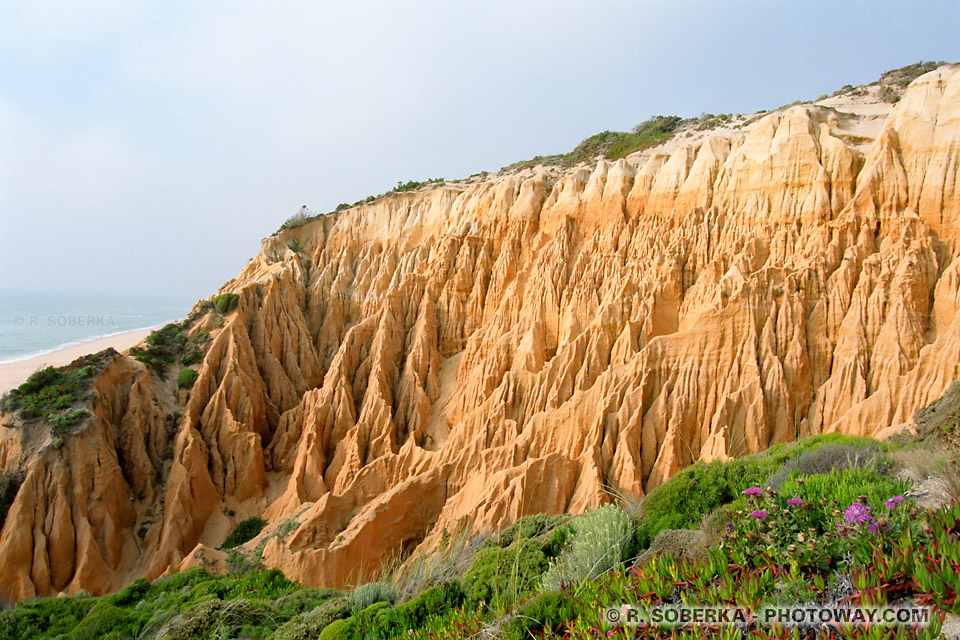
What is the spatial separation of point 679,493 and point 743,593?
16.2 feet

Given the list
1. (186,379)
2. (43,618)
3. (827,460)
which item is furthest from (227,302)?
(827,460)

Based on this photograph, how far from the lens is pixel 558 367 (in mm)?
19000

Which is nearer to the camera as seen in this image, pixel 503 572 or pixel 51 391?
pixel 503 572

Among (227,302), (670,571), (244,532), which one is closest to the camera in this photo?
(670,571)

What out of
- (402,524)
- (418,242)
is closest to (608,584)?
(402,524)

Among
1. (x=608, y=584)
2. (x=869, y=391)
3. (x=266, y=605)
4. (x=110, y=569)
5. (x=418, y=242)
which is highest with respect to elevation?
(x=418, y=242)

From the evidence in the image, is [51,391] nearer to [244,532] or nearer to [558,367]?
[244,532]

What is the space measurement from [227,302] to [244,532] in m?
11.2

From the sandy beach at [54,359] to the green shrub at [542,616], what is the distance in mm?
41605

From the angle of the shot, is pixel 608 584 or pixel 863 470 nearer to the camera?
pixel 608 584

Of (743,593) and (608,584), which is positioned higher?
(743,593)

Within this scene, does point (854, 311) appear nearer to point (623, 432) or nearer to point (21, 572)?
point (623, 432)

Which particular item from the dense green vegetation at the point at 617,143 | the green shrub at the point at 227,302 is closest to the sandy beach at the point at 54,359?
the green shrub at the point at 227,302

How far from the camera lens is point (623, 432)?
15.7 m
